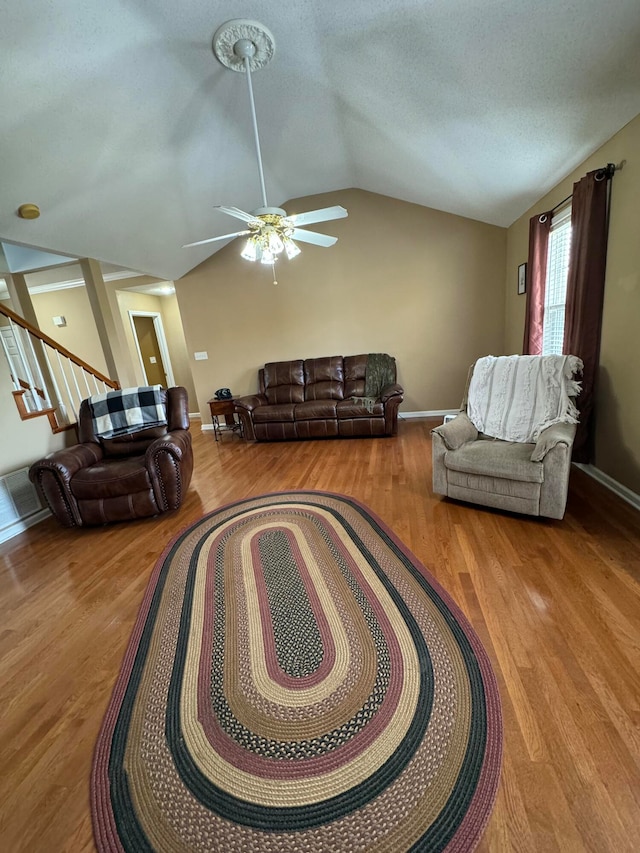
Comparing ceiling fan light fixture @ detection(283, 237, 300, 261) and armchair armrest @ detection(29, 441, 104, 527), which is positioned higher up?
ceiling fan light fixture @ detection(283, 237, 300, 261)

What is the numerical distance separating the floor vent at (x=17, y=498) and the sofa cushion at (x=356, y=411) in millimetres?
3132

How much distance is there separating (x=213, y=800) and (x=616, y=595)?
1.84 meters

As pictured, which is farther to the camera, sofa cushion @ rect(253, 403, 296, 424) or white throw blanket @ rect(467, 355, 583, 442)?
sofa cushion @ rect(253, 403, 296, 424)

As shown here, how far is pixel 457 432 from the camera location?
2562mm

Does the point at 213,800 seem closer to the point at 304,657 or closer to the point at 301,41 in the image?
the point at 304,657

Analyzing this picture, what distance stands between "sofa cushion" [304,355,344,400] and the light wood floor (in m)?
1.98

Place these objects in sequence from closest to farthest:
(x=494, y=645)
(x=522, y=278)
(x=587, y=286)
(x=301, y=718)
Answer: (x=301, y=718)
(x=494, y=645)
(x=587, y=286)
(x=522, y=278)

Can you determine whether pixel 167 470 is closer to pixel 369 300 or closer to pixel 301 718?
pixel 301 718

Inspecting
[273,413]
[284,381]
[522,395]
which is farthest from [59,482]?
[522,395]

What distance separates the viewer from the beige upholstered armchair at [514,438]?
2102mm

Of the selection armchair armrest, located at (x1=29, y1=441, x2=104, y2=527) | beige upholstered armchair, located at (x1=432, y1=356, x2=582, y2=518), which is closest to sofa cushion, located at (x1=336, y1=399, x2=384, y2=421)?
beige upholstered armchair, located at (x1=432, y1=356, x2=582, y2=518)

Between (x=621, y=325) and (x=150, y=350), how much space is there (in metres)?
6.70

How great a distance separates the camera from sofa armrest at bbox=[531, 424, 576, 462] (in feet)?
6.76

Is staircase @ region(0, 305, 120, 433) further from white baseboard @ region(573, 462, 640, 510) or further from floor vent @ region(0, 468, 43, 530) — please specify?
white baseboard @ region(573, 462, 640, 510)
